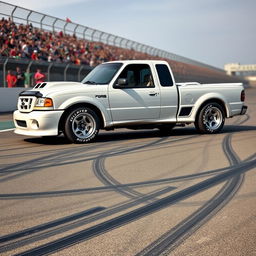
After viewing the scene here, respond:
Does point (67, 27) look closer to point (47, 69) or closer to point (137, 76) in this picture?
point (47, 69)

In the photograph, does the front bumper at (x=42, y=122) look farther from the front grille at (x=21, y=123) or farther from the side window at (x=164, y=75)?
the side window at (x=164, y=75)

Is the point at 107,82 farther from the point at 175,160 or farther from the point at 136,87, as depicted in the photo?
the point at 175,160

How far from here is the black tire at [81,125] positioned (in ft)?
30.1

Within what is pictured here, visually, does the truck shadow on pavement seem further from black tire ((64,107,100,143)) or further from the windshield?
the windshield

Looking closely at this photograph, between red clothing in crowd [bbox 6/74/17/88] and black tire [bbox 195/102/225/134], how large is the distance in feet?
38.4

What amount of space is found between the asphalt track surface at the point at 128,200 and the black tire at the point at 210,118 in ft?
6.92

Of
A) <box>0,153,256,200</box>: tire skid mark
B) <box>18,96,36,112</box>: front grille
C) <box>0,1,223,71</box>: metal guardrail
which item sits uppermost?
<box>0,1,223,71</box>: metal guardrail

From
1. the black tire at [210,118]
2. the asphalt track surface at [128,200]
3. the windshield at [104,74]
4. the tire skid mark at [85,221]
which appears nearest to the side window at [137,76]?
the windshield at [104,74]

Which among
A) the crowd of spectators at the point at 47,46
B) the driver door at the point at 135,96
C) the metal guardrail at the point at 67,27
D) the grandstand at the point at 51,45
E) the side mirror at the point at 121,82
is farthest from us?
the metal guardrail at the point at 67,27

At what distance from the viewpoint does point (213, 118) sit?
36.9 ft

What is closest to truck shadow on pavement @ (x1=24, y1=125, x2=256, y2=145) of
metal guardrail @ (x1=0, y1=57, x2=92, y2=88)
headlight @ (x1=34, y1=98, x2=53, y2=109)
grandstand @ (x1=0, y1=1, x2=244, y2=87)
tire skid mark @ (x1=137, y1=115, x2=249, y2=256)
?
headlight @ (x1=34, y1=98, x2=53, y2=109)

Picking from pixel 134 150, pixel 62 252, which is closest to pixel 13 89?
pixel 134 150

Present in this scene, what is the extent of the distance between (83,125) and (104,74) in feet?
4.54

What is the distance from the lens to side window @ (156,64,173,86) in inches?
410
